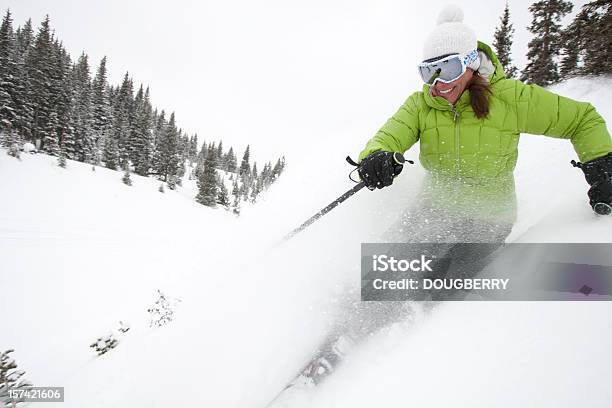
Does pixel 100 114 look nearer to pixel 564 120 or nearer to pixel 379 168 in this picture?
pixel 379 168

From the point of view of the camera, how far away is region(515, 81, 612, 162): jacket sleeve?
90.0 inches

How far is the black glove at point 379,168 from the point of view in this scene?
2338 millimetres

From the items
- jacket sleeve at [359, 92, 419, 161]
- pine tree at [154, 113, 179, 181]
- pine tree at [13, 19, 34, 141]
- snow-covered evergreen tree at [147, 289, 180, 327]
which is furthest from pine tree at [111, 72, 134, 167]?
jacket sleeve at [359, 92, 419, 161]

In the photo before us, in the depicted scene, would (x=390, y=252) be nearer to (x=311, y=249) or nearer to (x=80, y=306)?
(x=311, y=249)

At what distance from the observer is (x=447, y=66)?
7.58 feet

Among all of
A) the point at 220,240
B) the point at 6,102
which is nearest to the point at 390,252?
the point at 220,240

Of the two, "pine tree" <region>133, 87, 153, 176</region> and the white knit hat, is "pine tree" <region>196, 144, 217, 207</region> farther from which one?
the white knit hat

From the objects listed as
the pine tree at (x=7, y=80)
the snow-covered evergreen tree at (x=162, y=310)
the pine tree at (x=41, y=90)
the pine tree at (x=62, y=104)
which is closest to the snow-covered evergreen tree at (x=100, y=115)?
the pine tree at (x=62, y=104)

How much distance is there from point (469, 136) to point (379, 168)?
77 cm

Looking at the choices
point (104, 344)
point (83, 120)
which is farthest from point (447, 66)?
point (83, 120)

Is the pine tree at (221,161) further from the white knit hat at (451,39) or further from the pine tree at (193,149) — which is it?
the white knit hat at (451,39)

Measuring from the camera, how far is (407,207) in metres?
2.91

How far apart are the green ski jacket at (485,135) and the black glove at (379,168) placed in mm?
135

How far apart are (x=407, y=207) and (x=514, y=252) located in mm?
899
